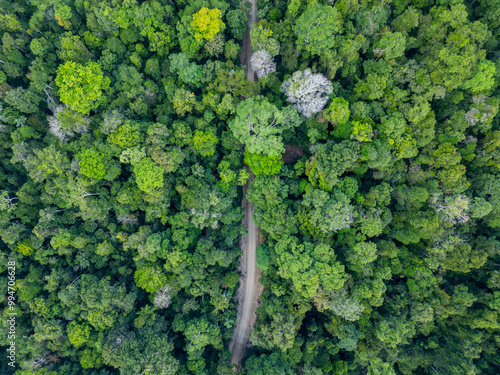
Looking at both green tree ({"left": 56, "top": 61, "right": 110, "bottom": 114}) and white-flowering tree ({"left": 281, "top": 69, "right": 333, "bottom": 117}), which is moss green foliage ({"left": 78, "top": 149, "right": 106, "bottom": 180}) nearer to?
green tree ({"left": 56, "top": 61, "right": 110, "bottom": 114})

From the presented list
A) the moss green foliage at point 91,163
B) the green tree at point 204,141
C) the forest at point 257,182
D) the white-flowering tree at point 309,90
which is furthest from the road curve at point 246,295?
the moss green foliage at point 91,163

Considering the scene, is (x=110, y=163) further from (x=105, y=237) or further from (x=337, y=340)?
(x=337, y=340)

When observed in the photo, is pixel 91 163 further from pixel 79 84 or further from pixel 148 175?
pixel 79 84

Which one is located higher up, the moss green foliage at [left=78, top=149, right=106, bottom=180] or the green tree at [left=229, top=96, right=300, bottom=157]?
Answer: the green tree at [left=229, top=96, right=300, bottom=157]

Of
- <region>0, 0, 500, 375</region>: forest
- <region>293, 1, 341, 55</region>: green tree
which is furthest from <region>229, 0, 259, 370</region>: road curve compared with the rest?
<region>293, 1, 341, 55</region>: green tree

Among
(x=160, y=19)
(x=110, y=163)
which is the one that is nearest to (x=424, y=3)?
(x=160, y=19)

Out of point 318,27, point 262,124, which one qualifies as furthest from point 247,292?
point 318,27
